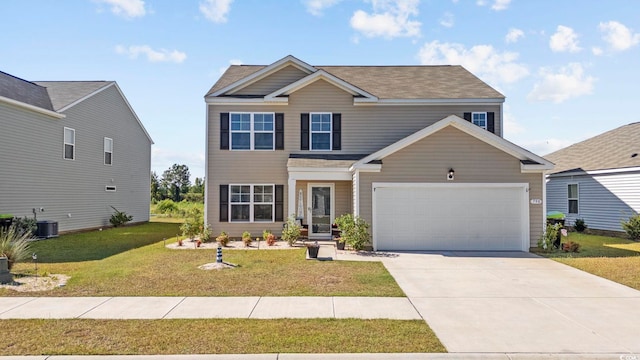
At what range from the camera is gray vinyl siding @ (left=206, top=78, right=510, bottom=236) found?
626 inches

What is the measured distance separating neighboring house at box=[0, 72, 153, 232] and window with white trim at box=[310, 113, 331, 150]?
456 inches

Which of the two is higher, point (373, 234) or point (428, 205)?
point (428, 205)

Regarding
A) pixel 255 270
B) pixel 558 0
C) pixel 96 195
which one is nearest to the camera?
pixel 255 270

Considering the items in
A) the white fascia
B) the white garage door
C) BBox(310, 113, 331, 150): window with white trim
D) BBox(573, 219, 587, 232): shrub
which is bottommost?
BBox(573, 219, 587, 232): shrub

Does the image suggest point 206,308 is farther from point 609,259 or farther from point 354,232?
point 609,259

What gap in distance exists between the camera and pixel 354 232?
41.5 ft

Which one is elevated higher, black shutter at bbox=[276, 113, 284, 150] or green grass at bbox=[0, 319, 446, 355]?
black shutter at bbox=[276, 113, 284, 150]

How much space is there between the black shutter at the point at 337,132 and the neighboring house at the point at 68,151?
12433 mm

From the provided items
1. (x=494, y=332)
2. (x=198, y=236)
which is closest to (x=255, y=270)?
(x=494, y=332)

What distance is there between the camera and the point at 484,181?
1314cm

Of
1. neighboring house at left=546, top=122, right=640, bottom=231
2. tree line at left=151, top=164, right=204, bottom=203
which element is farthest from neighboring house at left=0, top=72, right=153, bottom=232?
neighboring house at left=546, top=122, right=640, bottom=231

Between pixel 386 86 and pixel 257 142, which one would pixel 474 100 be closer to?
pixel 386 86

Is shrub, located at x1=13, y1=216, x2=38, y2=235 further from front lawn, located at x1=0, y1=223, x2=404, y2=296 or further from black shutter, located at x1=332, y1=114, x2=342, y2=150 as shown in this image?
black shutter, located at x1=332, y1=114, x2=342, y2=150

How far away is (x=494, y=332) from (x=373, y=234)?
24.7 feet
